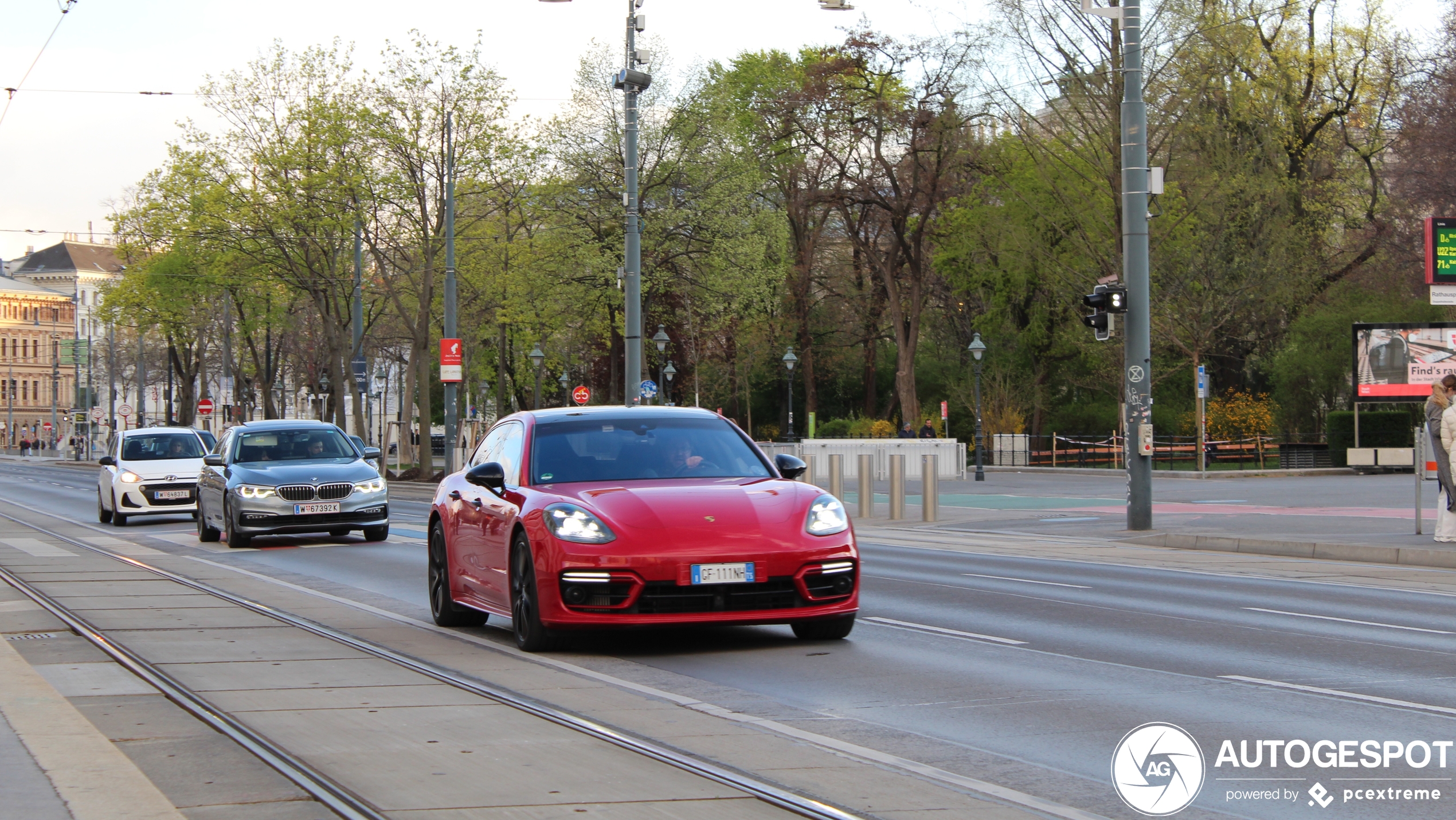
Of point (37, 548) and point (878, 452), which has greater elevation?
point (878, 452)

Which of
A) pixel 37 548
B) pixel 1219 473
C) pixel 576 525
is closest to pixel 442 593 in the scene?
pixel 576 525

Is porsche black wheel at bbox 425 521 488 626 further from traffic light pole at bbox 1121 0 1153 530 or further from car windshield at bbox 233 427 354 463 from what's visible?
traffic light pole at bbox 1121 0 1153 530

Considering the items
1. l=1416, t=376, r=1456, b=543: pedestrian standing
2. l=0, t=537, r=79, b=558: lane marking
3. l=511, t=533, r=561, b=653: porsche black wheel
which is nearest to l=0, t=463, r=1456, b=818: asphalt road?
l=511, t=533, r=561, b=653: porsche black wheel

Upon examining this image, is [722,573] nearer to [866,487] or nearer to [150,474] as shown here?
[866,487]

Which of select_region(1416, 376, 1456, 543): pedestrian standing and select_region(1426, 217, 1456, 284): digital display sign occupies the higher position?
Result: select_region(1426, 217, 1456, 284): digital display sign

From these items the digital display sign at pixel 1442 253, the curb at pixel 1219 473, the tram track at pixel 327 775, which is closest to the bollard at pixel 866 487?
the digital display sign at pixel 1442 253

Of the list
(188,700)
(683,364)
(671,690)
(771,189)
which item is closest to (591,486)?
(671,690)

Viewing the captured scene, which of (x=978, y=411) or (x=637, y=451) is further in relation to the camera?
(x=978, y=411)

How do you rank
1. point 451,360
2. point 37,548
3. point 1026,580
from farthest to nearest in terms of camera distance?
point 451,360 < point 37,548 < point 1026,580

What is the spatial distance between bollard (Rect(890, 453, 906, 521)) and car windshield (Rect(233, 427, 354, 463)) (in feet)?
30.1

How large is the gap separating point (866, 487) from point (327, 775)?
22.1 meters

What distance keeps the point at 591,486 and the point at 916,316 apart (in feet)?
165

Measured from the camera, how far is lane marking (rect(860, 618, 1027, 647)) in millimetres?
10562

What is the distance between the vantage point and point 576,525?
9.62 m
